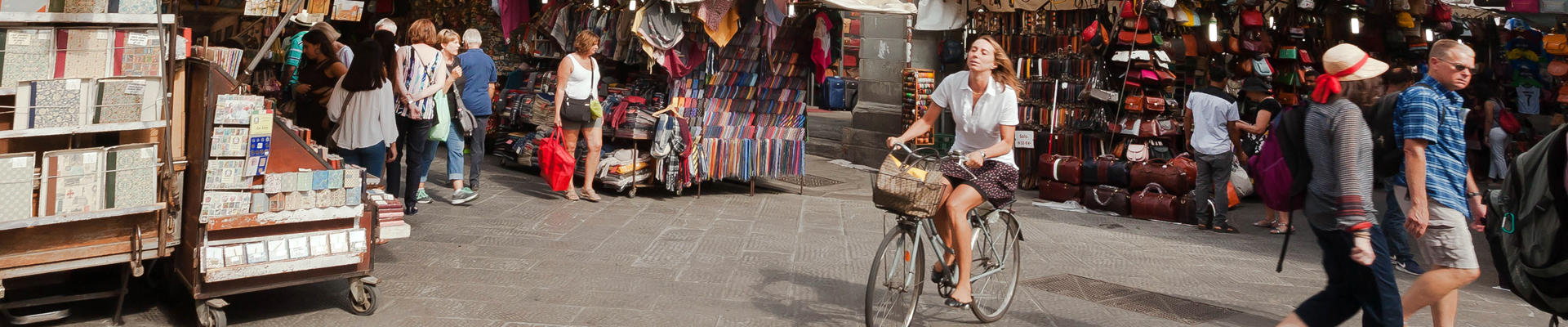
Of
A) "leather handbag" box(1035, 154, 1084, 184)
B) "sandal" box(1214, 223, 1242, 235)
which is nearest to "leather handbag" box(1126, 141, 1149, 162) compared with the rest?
"leather handbag" box(1035, 154, 1084, 184)

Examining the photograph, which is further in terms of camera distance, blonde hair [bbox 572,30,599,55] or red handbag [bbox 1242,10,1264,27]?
red handbag [bbox 1242,10,1264,27]

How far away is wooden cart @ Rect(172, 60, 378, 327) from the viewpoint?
14.3 feet

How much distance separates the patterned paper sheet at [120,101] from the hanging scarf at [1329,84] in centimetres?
432

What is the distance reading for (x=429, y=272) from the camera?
572cm

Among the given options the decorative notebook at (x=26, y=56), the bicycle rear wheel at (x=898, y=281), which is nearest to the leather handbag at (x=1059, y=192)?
the bicycle rear wheel at (x=898, y=281)

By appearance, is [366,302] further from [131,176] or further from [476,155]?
[476,155]

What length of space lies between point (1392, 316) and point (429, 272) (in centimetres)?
434

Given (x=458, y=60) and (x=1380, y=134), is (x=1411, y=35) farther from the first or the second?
(x=458, y=60)

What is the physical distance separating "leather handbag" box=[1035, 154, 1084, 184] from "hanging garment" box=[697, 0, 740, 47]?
3261 millimetres

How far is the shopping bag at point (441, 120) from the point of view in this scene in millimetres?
7930

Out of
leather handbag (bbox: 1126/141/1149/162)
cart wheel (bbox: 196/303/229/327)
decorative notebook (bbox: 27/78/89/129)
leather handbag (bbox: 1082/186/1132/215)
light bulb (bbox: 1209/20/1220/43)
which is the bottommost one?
cart wheel (bbox: 196/303/229/327)

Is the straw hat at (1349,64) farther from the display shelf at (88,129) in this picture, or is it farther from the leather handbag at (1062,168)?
the leather handbag at (1062,168)

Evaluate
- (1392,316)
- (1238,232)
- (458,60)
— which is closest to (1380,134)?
(1392,316)

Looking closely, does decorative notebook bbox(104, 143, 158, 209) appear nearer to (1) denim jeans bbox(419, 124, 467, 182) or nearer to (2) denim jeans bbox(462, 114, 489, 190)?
(1) denim jeans bbox(419, 124, 467, 182)
